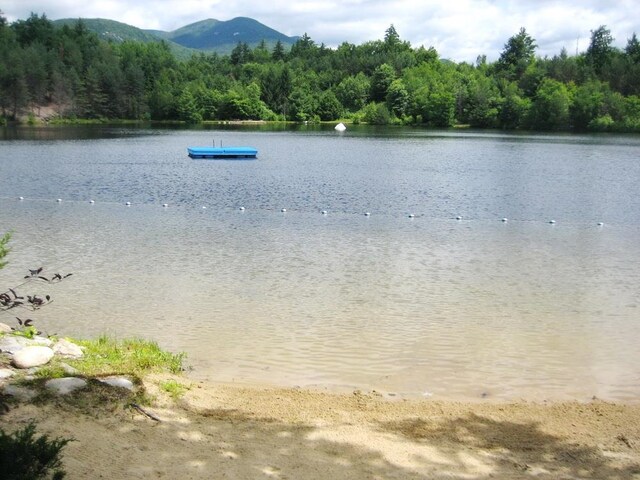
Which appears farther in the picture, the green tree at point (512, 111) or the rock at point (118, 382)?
the green tree at point (512, 111)

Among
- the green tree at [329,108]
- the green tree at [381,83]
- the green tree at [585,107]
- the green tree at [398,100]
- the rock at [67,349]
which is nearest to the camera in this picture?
the rock at [67,349]

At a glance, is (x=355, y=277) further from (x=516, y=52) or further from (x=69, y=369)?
(x=516, y=52)

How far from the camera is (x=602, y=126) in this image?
121 meters

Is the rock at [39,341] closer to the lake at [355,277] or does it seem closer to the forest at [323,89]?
the lake at [355,277]

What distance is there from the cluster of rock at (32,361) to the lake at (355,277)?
6.62 feet

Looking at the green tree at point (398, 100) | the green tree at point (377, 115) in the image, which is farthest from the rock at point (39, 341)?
the green tree at point (398, 100)

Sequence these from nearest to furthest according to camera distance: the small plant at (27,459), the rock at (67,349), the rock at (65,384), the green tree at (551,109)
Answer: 1. the small plant at (27,459)
2. the rock at (65,384)
3. the rock at (67,349)
4. the green tree at (551,109)

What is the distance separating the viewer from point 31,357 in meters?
9.02

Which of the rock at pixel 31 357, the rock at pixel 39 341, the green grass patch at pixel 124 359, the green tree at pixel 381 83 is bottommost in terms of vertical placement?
the green grass patch at pixel 124 359

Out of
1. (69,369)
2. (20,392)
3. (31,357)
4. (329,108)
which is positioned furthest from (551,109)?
(20,392)

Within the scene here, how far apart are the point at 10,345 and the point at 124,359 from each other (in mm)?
1632

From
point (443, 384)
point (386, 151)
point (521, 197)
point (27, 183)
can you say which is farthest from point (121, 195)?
point (386, 151)

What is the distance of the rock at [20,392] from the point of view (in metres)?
7.47

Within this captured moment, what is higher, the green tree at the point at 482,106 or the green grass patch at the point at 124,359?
the green tree at the point at 482,106
